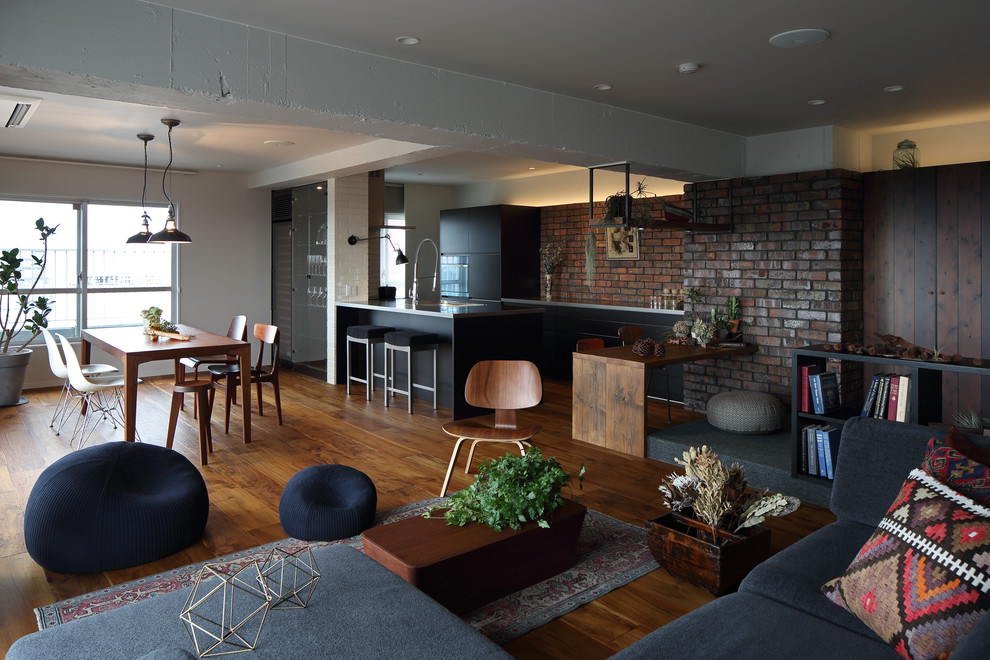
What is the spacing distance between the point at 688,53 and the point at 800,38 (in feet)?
1.79

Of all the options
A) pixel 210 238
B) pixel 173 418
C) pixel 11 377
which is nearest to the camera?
pixel 173 418

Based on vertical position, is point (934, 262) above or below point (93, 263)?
below

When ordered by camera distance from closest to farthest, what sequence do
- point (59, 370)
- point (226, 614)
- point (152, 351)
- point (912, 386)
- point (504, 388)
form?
point (226, 614) < point (912, 386) < point (504, 388) < point (152, 351) < point (59, 370)

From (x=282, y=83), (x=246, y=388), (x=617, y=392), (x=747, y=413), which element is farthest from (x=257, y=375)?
(x=747, y=413)

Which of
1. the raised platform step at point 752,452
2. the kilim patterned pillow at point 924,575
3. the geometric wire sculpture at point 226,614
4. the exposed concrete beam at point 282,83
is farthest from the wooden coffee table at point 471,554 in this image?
the exposed concrete beam at point 282,83

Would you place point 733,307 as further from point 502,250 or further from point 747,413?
point 502,250

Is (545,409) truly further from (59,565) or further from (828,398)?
(59,565)

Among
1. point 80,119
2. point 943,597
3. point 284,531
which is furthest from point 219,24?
point 943,597

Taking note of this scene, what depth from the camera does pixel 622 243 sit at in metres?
8.01

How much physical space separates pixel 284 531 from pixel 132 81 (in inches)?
88.2

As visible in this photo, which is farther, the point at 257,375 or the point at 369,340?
the point at 369,340

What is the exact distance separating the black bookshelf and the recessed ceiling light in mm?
1642

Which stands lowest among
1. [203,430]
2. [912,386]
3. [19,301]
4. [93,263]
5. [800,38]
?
[203,430]

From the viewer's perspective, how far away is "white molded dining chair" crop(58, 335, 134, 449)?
5.36 metres
